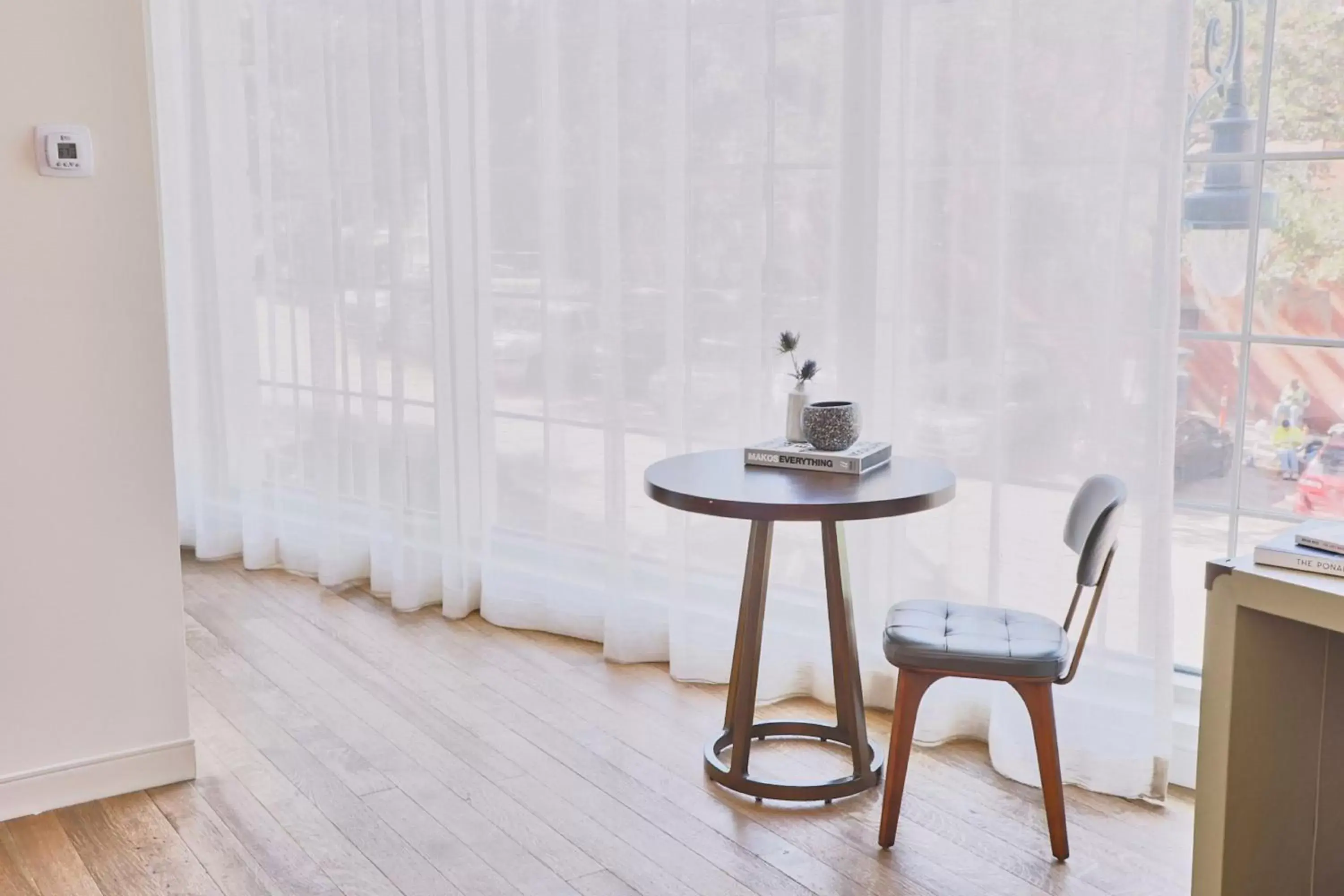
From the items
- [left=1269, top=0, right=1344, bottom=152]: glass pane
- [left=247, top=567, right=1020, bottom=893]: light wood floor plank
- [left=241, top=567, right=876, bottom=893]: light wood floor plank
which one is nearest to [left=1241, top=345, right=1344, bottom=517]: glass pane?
[left=1269, top=0, right=1344, bottom=152]: glass pane

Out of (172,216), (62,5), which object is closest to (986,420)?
(62,5)

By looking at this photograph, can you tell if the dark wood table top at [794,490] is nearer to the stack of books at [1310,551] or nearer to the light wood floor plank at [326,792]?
the stack of books at [1310,551]

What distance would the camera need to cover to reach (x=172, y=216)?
477 cm

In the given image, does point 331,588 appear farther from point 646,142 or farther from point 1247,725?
point 1247,725

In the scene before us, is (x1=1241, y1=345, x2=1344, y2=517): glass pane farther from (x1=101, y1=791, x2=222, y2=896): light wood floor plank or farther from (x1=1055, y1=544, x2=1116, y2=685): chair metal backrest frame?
(x1=101, y1=791, x2=222, y2=896): light wood floor plank

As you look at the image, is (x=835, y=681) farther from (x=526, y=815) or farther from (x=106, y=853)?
(x=106, y=853)

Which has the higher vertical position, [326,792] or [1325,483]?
[1325,483]

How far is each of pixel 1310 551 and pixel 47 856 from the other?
2333 millimetres

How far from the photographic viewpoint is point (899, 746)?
250 cm

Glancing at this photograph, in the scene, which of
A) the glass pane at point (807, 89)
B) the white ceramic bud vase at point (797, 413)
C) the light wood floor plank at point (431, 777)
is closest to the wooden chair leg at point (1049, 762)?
the white ceramic bud vase at point (797, 413)

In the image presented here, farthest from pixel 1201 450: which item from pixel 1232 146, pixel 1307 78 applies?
pixel 1307 78

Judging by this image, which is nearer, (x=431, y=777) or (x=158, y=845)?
(x=158, y=845)

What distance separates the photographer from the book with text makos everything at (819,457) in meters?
2.72

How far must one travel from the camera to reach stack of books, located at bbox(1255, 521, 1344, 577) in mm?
1793
